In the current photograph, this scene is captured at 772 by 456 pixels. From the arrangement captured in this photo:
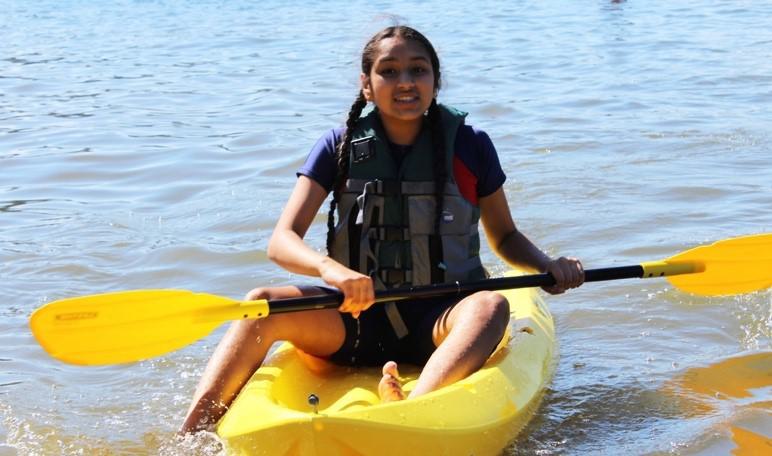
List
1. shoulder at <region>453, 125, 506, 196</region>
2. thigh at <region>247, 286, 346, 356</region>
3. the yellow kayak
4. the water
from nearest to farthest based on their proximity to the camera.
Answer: the yellow kayak < thigh at <region>247, 286, 346, 356</region> < shoulder at <region>453, 125, 506, 196</region> < the water

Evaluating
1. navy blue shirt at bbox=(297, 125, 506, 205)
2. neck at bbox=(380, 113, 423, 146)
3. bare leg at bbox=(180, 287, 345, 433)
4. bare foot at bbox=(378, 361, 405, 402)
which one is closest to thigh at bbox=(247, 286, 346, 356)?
bare leg at bbox=(180, 287, 345, 433)

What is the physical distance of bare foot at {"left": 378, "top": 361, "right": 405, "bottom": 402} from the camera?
9.79 feet

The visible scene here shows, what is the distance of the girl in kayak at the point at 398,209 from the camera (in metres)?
3.34

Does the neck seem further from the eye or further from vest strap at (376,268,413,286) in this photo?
vest strap at (376,268,413,286)

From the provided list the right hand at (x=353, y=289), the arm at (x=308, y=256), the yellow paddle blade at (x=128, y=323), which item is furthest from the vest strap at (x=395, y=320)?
the yellow paddle blade at (x=128, y=323)

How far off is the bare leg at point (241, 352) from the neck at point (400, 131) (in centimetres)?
56

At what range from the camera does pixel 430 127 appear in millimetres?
3498

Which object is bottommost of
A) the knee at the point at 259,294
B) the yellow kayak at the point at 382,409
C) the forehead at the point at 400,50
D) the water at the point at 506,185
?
the water at the point at 506,185

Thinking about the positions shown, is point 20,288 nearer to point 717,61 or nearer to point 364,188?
point 364,188

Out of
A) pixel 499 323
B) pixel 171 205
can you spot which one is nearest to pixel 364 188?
pixel 499 323

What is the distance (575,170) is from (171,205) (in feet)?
7.15

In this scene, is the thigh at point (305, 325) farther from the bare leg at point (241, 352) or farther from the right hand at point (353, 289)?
the right hand at point (353, 289)

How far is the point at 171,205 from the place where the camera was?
615cm

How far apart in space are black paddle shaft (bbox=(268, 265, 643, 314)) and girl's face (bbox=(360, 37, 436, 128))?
0.54 m
